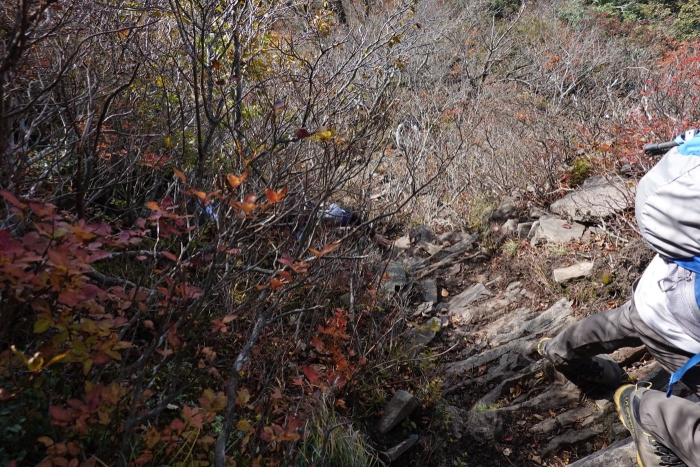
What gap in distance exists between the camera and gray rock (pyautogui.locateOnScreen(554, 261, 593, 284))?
462 centimetres

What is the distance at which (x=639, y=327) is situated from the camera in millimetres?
2529

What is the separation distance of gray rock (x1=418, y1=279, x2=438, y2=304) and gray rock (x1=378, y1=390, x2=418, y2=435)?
2175mm

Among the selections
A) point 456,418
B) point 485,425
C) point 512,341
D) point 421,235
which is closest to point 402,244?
point 421,235

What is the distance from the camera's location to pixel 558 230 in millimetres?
5527

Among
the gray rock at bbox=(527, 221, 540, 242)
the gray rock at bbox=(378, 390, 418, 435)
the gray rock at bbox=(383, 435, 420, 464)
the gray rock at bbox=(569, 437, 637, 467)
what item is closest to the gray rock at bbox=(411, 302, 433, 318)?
the gray rock at bbox=(527, 221, 540, 242)

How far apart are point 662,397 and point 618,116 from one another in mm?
4979

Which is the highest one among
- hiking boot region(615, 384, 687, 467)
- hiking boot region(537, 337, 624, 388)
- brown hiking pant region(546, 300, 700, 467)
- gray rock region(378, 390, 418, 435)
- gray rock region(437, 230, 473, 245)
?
brown hiking pant region(546, 300, 700, 467)

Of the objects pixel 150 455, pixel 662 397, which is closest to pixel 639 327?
pixel 662 397

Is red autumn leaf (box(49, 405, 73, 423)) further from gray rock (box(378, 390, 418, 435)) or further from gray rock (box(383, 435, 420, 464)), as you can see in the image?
gray rock (box(378, 390, 418, 435))

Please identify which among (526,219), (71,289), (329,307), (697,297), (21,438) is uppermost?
(71,289)

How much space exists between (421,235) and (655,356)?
4.42 meters

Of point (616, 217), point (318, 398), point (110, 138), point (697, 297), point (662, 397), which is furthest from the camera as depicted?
point (616, 217)

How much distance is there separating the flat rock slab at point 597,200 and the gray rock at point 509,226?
47 cm

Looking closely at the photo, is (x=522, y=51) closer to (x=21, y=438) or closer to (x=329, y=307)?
(x=329, y=307)
